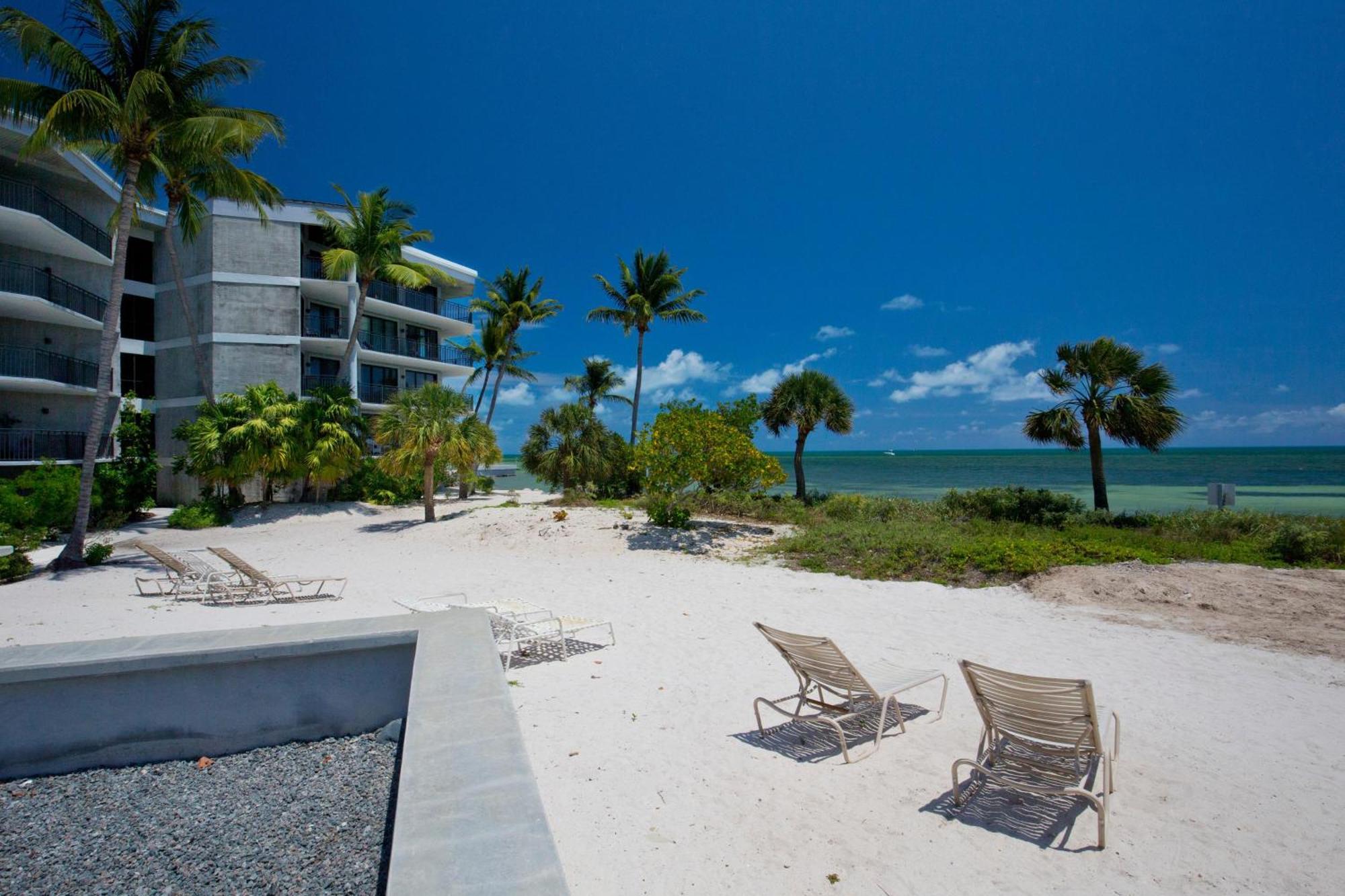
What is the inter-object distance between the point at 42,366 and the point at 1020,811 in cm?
2730

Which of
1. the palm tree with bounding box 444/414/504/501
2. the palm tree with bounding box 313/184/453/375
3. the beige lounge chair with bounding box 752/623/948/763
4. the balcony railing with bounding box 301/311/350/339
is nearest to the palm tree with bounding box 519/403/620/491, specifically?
the palm tree with bounding box 444/414/504/501

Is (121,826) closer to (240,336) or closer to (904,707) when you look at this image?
(904,707)

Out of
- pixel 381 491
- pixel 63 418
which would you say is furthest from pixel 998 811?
pixel 63 418

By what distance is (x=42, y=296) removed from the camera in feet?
63.9

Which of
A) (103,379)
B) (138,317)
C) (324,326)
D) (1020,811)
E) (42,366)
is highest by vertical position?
(324,326)

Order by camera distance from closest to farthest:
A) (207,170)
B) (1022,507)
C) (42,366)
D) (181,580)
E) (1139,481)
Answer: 1. (181,580)
2. (207,170)
3. (1022,507)
4. (42,366)
5. (1139,481)

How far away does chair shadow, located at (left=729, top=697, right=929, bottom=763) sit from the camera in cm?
496

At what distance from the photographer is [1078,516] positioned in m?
17.8

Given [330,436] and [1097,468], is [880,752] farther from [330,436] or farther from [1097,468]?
[330,436]

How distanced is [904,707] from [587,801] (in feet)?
10.7

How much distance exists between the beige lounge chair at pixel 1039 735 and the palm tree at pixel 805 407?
74.4 ft

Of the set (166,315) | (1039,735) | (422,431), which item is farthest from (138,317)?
(1039,735)

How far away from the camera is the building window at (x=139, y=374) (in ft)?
83.0

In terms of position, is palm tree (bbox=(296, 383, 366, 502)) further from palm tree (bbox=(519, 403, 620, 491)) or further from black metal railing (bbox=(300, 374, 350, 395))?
palm tree (bbox=(519, 403, 620, 491))
